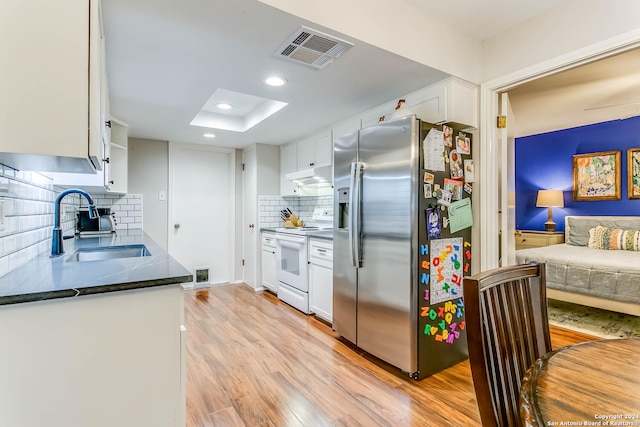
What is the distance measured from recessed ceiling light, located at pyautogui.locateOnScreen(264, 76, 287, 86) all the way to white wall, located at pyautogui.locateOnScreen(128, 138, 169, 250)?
250 cm

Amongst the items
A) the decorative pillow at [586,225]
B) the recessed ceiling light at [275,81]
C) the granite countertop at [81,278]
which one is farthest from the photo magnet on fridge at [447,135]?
the decorative pillow at [586,225]

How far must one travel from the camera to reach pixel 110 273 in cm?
119

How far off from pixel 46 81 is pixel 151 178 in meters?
3.41

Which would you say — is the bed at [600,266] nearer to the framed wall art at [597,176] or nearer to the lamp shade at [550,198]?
the framed wall art at [597,176]

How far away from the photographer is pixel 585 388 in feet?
2.28

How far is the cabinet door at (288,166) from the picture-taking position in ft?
13.7

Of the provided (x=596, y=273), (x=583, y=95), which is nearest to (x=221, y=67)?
(x=583, y=95)

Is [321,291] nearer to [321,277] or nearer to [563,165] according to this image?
[321,277]

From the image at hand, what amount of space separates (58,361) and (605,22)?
2901 millimetres

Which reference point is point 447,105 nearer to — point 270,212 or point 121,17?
point 121,17

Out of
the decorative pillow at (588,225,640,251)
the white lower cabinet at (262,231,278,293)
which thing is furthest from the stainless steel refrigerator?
the decorative pillow at (588,225,640,251)

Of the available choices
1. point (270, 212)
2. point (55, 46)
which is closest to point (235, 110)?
point (270, 212)

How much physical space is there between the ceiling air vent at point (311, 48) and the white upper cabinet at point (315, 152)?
145cm

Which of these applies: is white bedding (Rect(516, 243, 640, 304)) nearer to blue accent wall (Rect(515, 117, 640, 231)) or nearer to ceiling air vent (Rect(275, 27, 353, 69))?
blue accent wall (Rect(515, 117, 640, 231))
